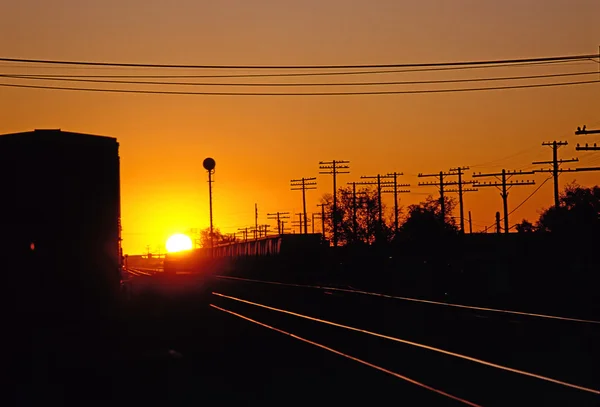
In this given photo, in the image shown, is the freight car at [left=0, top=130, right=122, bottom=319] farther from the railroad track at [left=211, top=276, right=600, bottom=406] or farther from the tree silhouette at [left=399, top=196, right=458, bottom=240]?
the tree silhouette at [left=399, top=196, right=458, bottom=240]

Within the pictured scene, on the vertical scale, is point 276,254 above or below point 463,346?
above

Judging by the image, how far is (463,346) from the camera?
23.3 m

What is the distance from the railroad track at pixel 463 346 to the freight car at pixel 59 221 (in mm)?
5575

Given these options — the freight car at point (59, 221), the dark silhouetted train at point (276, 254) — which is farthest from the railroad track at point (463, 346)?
the dark silhouetted train at point (276, 254)

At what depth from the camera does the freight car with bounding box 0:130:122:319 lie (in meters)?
24.4

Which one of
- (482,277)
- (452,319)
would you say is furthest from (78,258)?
(482,277)

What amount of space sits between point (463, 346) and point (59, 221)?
1057 centimetres

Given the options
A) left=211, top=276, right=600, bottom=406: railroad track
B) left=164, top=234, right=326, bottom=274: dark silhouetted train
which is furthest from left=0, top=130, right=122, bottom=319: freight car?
left=164, top=234, right=326, bottom=274: dark silhouetted train

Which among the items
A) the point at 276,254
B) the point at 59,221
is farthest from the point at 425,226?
the point at 59,221

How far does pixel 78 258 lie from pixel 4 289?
2.07m

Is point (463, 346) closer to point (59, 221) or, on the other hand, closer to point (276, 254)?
point (59, 221)

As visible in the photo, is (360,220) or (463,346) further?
(360,220)

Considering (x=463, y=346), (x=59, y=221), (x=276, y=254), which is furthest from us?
(x=276, y=254)

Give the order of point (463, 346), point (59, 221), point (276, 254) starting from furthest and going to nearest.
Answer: point (276, 254), point (59, 221), point (463, 346)
